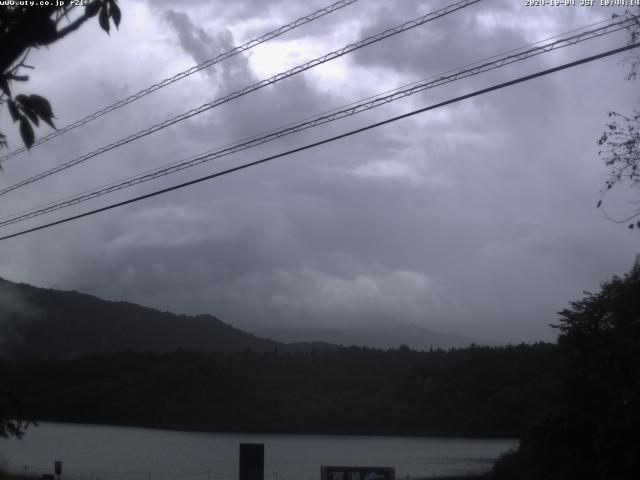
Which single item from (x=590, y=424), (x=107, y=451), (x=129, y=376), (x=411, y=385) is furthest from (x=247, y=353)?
(x=590, y=424)

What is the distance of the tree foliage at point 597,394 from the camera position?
19.8 meters

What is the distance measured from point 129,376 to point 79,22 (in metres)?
89.5

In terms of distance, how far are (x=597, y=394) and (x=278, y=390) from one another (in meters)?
68.8

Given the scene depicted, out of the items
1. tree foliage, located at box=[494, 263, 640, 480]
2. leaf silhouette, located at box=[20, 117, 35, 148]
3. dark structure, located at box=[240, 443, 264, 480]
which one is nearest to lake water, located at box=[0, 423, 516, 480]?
tree foliage, located at box=[494, 263, 640, 480]

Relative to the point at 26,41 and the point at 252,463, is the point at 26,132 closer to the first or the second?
the point at 26,41

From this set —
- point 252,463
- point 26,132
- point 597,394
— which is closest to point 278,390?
point 597,394

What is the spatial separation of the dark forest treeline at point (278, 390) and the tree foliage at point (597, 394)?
4825 cm

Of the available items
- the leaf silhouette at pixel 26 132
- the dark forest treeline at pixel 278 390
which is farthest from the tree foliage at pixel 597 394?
the dark forest treeline at pixel 278 390

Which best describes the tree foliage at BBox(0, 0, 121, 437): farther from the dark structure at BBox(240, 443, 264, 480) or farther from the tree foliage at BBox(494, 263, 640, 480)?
the tree foliage at BBox(494, 263, 640, 480)

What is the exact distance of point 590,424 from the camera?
21.5 meters

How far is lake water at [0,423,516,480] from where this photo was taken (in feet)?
158

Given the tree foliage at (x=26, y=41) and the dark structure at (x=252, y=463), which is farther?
the dark structure at (x=252, y=463)

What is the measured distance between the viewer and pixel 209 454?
59344mm

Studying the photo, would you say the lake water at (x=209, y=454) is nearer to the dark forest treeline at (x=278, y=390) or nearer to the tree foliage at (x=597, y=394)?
the dark forest treeline at (x=278, y=390)
